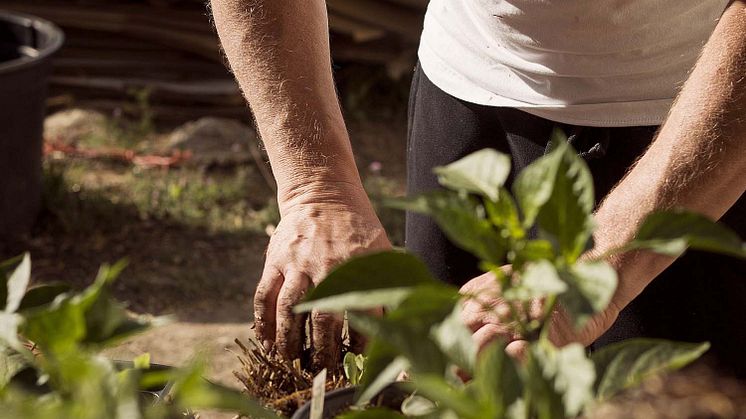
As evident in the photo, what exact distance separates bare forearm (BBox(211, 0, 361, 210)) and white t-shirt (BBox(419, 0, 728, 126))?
0.33 m

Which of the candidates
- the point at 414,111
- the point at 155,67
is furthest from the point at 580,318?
the point at 155,67

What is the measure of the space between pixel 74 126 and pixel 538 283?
5.03 m

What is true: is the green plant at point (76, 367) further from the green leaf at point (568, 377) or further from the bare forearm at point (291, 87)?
the bare forearm at point (291, 87)

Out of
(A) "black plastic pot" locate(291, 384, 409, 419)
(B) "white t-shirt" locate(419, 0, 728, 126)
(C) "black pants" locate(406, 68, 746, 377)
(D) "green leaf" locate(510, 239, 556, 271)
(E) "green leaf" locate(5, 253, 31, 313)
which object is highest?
(D) "green leaf" locate(510, 239, 556, 271)

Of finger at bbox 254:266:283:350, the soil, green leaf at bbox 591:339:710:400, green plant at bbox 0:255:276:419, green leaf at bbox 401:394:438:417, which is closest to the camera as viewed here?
green plant at bbox 0:255:276:419

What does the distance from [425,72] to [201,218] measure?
280cm

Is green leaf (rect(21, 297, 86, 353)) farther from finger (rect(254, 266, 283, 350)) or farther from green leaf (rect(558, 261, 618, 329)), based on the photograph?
finger (rect(254, 266, 283, 350))

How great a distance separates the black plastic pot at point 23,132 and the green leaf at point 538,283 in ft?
11.4

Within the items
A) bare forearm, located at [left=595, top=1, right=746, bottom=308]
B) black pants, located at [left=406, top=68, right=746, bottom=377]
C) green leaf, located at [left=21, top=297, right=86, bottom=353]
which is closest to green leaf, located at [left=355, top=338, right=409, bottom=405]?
green leaf, located at [left=21, top=297, right=86, bottom=353]

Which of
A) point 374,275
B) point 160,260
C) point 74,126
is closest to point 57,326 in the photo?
point 374,275

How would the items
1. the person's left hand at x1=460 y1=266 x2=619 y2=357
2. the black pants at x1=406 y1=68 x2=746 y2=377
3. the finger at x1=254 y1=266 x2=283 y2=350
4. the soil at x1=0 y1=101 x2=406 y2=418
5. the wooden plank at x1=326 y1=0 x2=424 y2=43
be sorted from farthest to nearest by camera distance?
the wooden plank at x1=326 y1=0 x2=424 y2=43 → the soil at x1=0 y1=101 x2=406 y2=418 → the black pants at x1=406 y1=68 x2=746 y2=377 → the finger at x1=254 y1=266 x2=283 y2=350 → the person's left hand at x1=460 y1=266 x2=619 y2=357

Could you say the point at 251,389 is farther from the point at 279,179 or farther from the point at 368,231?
the point at 279,179

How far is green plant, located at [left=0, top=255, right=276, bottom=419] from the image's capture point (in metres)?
0.61

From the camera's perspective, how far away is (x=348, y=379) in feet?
3.94
